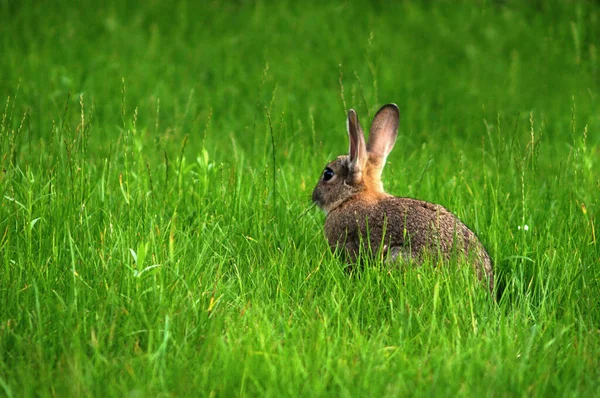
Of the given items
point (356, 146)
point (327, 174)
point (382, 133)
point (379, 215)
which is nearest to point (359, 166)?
point (356, 146)

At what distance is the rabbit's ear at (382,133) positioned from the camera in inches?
231

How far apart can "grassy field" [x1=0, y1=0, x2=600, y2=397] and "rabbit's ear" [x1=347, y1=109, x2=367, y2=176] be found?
0.93ft

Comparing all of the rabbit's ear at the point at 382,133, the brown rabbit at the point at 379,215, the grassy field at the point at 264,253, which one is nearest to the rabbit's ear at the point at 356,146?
the brown rabbit at the point at 379,215

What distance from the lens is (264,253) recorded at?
16.3 ft

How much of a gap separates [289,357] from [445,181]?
9.41 feet

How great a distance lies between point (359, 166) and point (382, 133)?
14.2 inches

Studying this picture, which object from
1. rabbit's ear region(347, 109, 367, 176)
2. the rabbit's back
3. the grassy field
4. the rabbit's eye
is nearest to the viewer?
the grassy field

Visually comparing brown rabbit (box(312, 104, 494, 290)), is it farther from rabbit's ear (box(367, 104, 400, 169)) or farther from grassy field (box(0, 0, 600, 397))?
grassy field (box(0, 0, 600, 397))

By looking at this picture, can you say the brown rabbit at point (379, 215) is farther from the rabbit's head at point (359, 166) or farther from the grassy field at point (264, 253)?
the grassy field at point (264, 253)

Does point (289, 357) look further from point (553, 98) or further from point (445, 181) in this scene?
point (553, 98)

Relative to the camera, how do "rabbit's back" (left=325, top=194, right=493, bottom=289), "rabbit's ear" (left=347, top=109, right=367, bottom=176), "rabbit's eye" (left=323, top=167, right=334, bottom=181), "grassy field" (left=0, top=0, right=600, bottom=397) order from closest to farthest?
1. "grassy field" (left=0, top=0, right=600, bottom=397)
2. "rabbit's back" (left=325, top=194, right=493, bottom=289)
3. "rabbit's ear" (left=347, top=109, right=367, bottom=176)
4. "rabbit's eye" (left=323, top=167, right=334, bottom=181)

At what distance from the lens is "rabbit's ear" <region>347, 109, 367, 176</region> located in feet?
18.2

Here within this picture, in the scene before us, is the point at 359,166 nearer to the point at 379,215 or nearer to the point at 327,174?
the point at 327,174

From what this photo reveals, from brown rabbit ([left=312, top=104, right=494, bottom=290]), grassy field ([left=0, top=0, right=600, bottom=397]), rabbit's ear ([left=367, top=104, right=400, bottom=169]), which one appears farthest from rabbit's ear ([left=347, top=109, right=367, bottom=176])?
grassy field ([left=0, top=0, right=600, bottom=397])
